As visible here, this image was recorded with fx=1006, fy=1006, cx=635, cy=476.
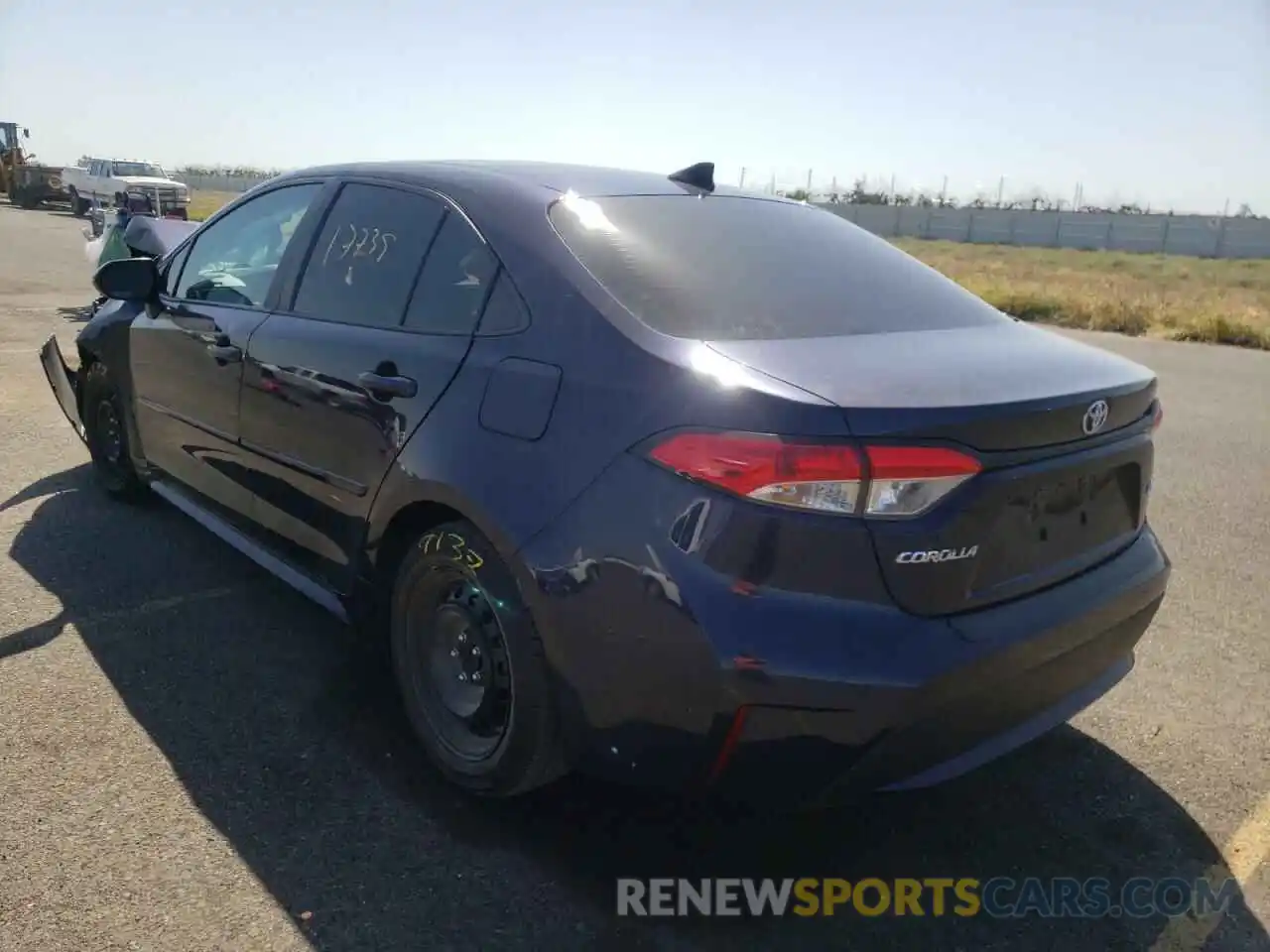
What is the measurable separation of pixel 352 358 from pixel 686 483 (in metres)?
1.39

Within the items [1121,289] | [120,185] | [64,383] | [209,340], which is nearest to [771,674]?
[209,340]

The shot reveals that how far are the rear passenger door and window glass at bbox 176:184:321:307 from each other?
0.27 metres

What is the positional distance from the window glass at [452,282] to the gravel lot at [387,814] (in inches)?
49.8

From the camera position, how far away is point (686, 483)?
6.85 ft

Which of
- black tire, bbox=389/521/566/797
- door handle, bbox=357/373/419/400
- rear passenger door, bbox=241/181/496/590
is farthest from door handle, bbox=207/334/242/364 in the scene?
black tire, bbox=389/521/566/797

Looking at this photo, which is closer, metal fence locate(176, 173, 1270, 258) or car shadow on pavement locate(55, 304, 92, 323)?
car shadow on pavement locate(55, 304, 92, 323)

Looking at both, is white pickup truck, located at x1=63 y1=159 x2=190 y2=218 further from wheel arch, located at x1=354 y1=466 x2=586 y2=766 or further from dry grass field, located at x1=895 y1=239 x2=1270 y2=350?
wheel arch, located at x1=354 y1=466 x2=586 y2=766

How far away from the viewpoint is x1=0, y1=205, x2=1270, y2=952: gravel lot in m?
2.32

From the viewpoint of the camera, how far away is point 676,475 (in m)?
2.10

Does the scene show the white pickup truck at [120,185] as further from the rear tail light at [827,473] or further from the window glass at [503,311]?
the rear tail light at [827,473]

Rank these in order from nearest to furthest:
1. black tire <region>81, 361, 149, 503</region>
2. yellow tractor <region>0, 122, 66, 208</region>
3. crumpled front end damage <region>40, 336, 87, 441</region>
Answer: black tire <region>81, 361, 149, 503</region>, crumpled front end damage <region>40, 336, 87, 441</region>, yellow tractor <region>0, 122, 66, 208</region>

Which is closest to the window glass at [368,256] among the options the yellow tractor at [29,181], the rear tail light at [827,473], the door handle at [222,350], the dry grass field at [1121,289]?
the door handle at [222,350]

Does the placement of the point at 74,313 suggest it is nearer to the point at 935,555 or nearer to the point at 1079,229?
the point at 935,555

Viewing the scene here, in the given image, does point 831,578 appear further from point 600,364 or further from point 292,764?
point 292,764
